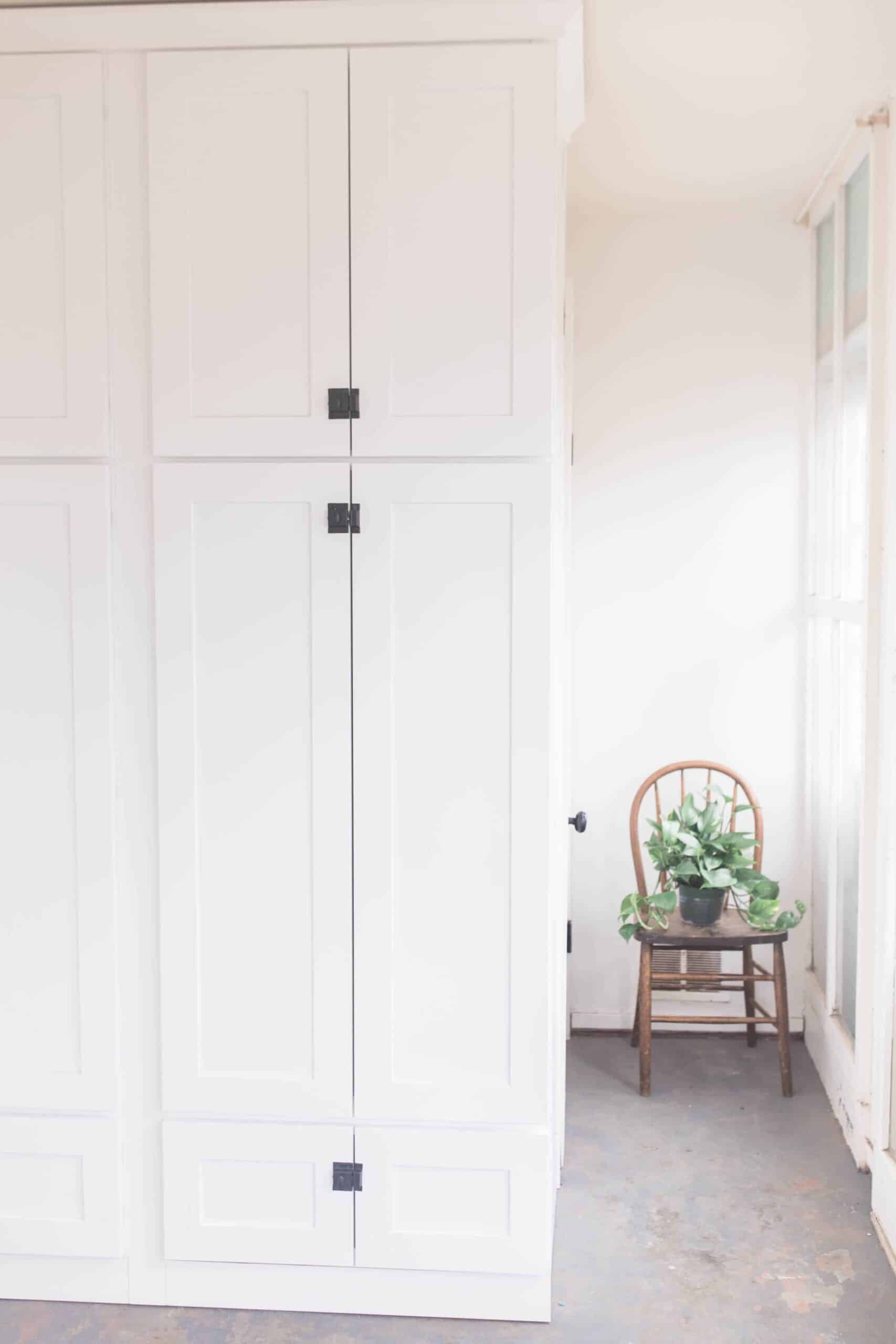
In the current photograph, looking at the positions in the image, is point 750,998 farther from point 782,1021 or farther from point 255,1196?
point 255,1196

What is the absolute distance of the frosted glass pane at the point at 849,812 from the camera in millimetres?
3115

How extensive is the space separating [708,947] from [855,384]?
5.07ft

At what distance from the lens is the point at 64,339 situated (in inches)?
92.4

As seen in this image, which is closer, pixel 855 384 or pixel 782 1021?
pixel 855 384

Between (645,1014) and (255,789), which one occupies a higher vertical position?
(255,789)

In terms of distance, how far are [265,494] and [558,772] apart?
84cm

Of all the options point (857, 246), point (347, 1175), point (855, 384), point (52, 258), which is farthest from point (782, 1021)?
point (52, 258)

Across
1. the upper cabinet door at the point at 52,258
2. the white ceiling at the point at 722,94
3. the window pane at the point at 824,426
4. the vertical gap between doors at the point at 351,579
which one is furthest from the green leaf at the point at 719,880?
the upper cabinet door at the point at 52,258

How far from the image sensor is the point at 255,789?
237 centimetres

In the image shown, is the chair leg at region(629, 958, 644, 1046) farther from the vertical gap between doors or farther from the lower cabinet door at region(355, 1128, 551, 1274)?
the vertical gap between doors

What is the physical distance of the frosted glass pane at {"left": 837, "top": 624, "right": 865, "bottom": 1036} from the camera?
123 inches

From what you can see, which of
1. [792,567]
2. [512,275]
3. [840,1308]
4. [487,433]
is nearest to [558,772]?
[487,433]

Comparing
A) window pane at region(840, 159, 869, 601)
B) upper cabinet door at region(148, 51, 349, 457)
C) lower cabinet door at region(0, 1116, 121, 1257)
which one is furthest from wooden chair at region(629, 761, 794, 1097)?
upper cabinet door at region(148, 51, 349, 457)

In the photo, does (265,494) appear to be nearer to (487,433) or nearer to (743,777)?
(487,433)
